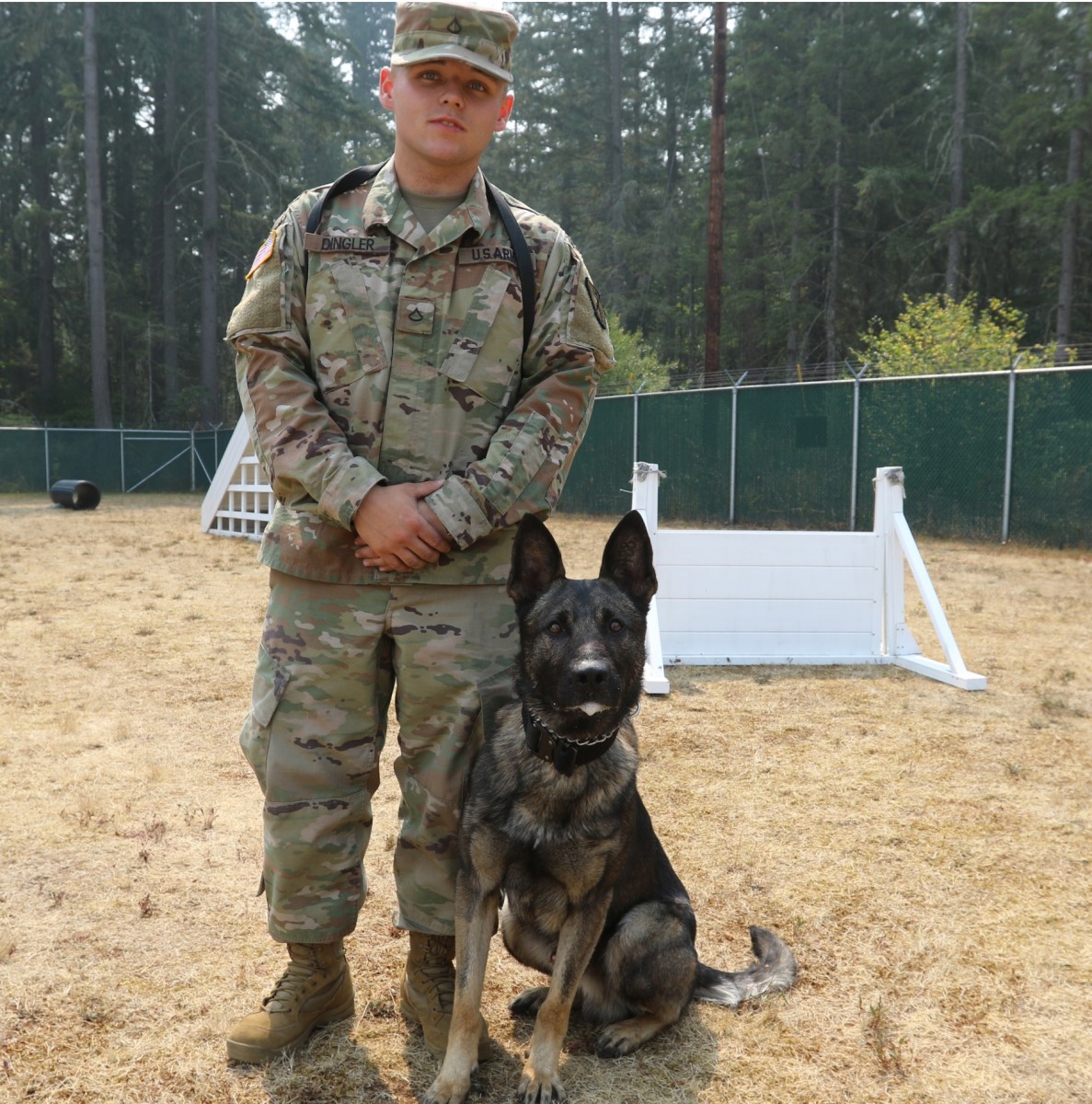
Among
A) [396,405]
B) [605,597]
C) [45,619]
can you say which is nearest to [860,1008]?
[605,597]

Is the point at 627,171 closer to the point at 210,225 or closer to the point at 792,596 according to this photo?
the point at 210,225

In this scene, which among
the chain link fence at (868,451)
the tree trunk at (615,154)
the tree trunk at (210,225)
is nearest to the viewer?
the chain link fence at (868,451)

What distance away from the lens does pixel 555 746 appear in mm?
2320

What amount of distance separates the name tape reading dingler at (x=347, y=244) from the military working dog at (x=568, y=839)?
77 cm

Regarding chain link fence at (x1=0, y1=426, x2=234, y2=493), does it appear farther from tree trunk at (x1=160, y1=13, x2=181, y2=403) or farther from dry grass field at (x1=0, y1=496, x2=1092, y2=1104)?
dry grass field at (x1=0, y1=496, x2=1092, y2=1104)

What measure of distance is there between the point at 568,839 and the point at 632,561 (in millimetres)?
724

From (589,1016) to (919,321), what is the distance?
60.5 feet

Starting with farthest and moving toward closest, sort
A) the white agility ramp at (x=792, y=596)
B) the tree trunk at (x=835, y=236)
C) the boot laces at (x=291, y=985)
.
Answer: the tree trunk at (x=835, y=236)
the white agility ramp at (x=792, y=596)
the boot laces at (x=291, y=985)

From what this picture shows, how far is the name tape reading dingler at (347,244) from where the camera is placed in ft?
7.81

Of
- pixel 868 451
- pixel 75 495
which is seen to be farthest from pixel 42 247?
pixel 868 451

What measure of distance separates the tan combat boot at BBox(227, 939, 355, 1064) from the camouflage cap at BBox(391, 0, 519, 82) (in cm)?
217

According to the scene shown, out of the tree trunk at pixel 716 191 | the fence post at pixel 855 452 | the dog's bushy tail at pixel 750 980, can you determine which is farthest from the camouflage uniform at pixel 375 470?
the tree trunk at pixel 716 191

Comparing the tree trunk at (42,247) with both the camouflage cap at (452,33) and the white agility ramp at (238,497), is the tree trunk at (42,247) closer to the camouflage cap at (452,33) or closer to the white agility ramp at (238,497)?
the white agility ramp at (238,497)

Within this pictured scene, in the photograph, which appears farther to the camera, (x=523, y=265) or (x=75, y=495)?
(x=75, y=495)
